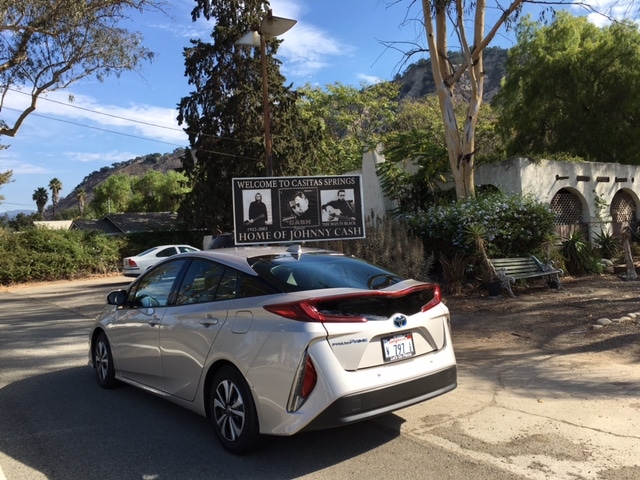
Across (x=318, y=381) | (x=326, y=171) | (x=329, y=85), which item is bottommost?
(x=318, y=381)

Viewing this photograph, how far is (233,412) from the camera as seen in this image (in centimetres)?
405

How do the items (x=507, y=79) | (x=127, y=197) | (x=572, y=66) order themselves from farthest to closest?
1. (x=127, y=197)
2. (x=507, y=79)
3. (x=572, y=66)

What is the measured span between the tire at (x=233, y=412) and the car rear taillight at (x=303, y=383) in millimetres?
391

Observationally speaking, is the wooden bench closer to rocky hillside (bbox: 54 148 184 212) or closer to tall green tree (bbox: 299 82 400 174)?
tall green tree (bbox: 299 82 400 174)

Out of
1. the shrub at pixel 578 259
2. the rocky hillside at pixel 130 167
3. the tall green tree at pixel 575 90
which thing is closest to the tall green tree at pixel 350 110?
the tall green tree at pixel 575 90

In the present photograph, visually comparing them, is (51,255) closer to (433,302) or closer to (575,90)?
(575,90)

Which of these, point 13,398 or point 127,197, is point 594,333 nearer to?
point 13,398

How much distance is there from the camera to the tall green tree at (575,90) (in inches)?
770

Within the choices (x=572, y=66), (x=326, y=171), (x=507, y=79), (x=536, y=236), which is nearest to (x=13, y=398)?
(x=536, y=236)

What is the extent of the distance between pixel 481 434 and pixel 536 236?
9.44 metres

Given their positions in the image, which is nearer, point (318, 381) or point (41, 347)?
point (318, 381)

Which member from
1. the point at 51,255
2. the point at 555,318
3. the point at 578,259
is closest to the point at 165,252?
the point at 51,255

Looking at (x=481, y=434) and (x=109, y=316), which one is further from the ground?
(x=109, y=316)

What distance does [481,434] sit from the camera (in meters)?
4.31
